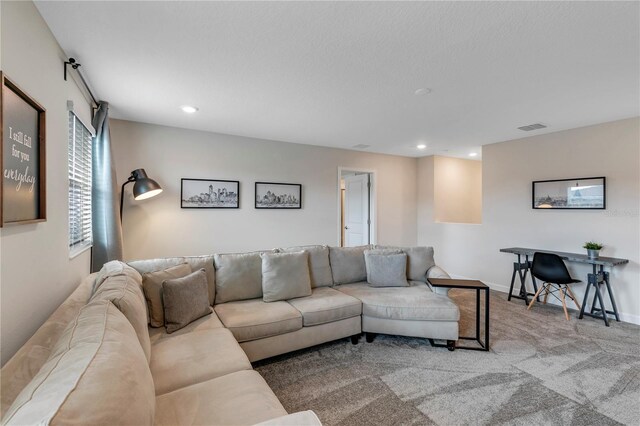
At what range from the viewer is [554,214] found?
4051 mm

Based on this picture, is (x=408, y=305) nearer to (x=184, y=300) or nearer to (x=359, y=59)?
(x=184, y=300)

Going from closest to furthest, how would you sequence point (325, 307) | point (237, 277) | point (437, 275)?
point (325, 307), point (237, 277), point (437, 275)

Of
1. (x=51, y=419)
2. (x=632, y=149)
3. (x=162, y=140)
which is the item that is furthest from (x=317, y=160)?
(x=51, y=419)

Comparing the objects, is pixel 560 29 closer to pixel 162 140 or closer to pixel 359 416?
pixel 359 416

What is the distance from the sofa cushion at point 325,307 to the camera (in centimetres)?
256

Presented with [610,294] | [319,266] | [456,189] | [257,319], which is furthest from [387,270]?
[456,189]

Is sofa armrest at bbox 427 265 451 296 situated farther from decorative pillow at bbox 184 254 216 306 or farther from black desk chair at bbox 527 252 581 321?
decorative pillow at bbox 184 254 216 306

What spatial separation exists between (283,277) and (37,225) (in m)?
1.79

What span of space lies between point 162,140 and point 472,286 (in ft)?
13.1

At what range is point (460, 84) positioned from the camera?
248 cm

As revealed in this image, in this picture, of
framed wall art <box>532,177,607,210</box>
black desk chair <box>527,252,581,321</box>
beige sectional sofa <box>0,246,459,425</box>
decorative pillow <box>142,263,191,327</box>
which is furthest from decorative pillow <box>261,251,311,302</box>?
framed wall art <box>532,177,607,210</box>

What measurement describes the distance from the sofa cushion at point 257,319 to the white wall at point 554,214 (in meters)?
3.82

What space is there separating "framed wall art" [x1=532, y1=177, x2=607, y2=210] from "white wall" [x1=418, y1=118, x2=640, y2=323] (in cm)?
7

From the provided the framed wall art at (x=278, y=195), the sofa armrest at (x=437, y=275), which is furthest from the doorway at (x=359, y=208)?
the sofa armrest at (x=437, y=275)
